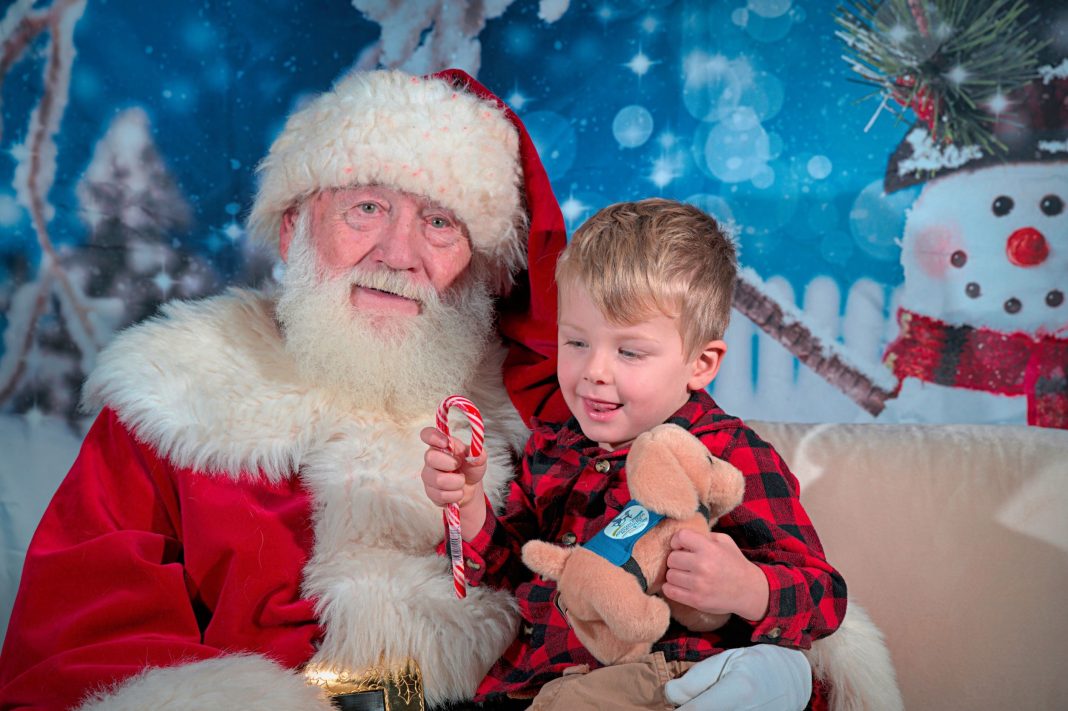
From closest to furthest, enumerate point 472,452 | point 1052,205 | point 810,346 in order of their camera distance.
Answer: point 472,452 < point 1052,205 < point 810,346

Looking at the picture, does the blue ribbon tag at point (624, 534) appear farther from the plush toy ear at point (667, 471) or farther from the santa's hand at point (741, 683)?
the santa's hand at point (741, 683)

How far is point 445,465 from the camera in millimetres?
1522

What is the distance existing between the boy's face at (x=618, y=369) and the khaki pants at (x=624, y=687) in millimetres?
388

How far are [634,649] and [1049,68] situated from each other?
8.30ft

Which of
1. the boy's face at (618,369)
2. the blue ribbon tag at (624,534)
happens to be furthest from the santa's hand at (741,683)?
the boy's face at (618,369)

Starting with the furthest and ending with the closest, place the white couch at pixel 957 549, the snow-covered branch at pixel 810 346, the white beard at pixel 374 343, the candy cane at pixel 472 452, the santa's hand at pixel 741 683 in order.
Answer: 1. the snow-covered branch at pixel 810 346
2. the white beard at pixel 374 343
3. the white couch at pixel 957 549
4. the candy cane at pixel 472 452
5. the santa's hand at pixel 741 683

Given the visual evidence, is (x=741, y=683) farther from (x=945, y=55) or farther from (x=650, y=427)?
(x=945, y=55)

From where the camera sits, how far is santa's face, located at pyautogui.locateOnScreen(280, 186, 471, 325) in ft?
6.82

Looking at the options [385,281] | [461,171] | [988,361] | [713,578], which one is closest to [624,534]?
[713,578]

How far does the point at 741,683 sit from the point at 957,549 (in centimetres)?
93

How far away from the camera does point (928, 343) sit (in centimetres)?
307

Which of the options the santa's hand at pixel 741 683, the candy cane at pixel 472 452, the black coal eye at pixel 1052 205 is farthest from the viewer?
the black coal eye at pixel 1052 205

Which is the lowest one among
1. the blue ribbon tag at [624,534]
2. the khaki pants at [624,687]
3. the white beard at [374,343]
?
the khaki pants at [624,687]

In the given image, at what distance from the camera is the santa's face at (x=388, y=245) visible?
208cm
